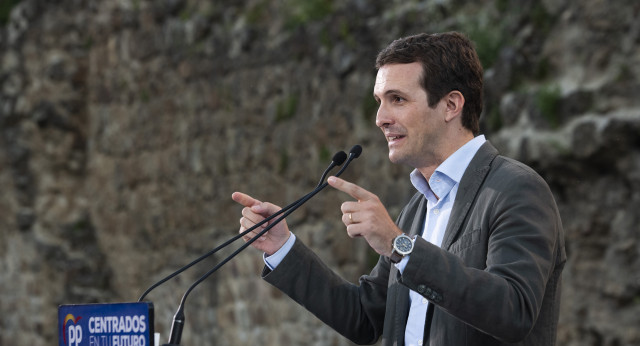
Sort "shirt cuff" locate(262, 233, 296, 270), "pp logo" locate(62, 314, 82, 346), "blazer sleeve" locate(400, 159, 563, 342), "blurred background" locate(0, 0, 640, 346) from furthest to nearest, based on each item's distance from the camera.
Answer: "blurred background" locate(0, 0, 640, 346) < "shirt cuff" locate(262, 233, 296, 270) < "pp logo" locate(62, 314, 82, 346) < "blazer sleeve" locate(400, 159, 563, 342)

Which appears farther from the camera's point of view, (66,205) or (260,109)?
(66,205)

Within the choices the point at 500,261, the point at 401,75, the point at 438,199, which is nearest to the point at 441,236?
the point at 438,199

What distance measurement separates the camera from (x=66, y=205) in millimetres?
10008

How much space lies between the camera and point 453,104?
2703mm

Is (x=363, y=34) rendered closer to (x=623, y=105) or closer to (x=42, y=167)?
(x=623, y=105)

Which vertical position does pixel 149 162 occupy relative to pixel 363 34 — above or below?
below

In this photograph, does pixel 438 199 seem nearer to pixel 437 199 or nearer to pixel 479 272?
pixel 437 199

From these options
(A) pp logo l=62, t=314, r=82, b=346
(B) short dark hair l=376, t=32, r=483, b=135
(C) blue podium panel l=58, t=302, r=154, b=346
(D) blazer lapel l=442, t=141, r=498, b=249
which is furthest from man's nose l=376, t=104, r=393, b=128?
(A) pp logo l=62, t=314, r=82, b=346

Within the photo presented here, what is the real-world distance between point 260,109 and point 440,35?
15.8 feet

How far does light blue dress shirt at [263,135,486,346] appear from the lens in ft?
8.66

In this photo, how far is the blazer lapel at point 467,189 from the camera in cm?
257

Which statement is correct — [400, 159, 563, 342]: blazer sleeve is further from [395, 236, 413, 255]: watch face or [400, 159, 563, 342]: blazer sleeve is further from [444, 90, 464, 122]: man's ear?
[444, 90, 464, 122]: man's ear

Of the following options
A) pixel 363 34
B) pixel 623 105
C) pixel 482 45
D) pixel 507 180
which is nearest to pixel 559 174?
pixel 623 105

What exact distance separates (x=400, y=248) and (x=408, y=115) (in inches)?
17.1
